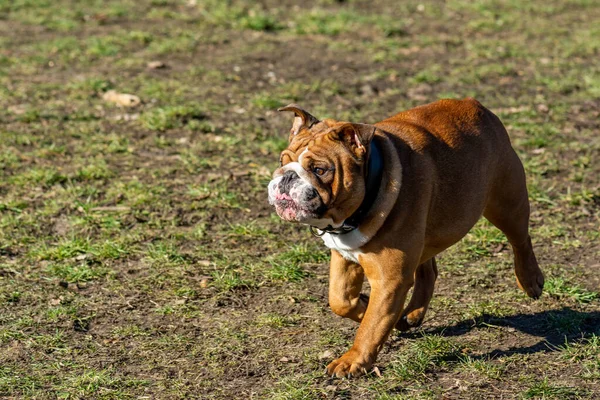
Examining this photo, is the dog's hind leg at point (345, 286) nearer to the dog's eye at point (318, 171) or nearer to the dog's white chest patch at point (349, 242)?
the dog's white chest patch at point (349, 242)

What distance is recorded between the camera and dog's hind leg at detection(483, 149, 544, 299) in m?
5.79

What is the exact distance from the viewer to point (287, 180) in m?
4.64

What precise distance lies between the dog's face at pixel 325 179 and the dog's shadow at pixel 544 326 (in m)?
1.36

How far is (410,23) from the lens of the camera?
43.3 feet

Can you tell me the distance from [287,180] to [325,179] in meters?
0.18

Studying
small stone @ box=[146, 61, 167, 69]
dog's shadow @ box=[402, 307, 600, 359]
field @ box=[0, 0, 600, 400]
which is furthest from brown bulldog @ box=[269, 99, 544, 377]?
→ small stone @ box=[146, 61, 167, 69]

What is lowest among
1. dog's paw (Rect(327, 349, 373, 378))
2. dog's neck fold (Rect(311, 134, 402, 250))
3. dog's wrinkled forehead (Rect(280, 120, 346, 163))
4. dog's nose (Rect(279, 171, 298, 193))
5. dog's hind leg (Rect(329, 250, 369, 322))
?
dog's paw (Rect(327, 349, 373, 378))

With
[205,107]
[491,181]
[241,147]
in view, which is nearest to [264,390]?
[491,181]

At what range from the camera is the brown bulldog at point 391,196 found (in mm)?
4668

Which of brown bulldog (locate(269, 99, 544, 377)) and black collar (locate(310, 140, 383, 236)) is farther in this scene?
black collar (locate(310, 140, 383, 236))

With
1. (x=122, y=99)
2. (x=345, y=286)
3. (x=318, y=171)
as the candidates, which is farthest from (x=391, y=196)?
(x=122, y=99)

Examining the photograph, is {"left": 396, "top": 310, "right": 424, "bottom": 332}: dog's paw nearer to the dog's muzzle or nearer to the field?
the field

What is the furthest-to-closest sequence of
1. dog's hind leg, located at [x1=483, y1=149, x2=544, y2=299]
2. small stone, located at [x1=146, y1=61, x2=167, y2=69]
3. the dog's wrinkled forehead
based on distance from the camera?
1. small stone, located at [x1=146, y1=61, x2=167, y2=69]
2. dog's hind leg, located at [x1=483, y1=149, x2=544, y2=299]
3. the dog's wrinkled forehead

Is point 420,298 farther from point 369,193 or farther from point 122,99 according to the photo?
point 122,99
